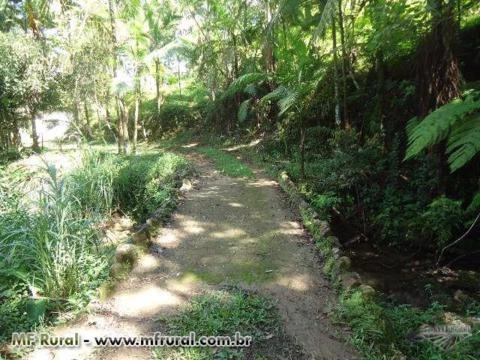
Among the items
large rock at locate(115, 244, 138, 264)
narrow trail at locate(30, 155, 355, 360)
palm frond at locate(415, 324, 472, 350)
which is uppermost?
large rock at locate(115, 244, 138, 264)

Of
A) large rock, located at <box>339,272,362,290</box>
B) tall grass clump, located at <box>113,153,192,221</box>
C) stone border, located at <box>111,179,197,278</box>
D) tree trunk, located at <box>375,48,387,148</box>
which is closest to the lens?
large rock, located at <box>339,272,362,290</box>

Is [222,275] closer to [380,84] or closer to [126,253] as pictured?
[126,253]

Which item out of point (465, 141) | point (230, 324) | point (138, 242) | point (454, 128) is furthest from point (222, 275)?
point (454, 128)

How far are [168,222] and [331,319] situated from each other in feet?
10.9

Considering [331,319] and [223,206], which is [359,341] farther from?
[223,206]

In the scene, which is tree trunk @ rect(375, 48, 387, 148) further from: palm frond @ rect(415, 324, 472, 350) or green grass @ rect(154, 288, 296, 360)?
green grass @ rect(154, 288, 296, 360)

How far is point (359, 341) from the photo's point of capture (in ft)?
11.1

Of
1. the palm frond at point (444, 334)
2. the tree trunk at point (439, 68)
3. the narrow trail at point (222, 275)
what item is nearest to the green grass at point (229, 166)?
the narrow trail at point (222, 275)

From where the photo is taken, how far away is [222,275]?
4.57 metres

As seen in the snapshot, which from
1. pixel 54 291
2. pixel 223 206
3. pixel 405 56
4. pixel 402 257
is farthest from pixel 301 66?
pixel 54 291

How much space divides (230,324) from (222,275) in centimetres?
110

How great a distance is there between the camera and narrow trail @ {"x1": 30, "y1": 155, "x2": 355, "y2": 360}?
344 cm

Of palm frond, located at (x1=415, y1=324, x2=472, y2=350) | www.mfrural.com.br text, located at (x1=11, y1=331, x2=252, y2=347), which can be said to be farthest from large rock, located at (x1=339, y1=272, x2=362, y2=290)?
www.mfrural.com.br text, located at (x1=11, y1=331, x2=252, y2=347)

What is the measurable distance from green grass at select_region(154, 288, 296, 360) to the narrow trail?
130 millimetres
